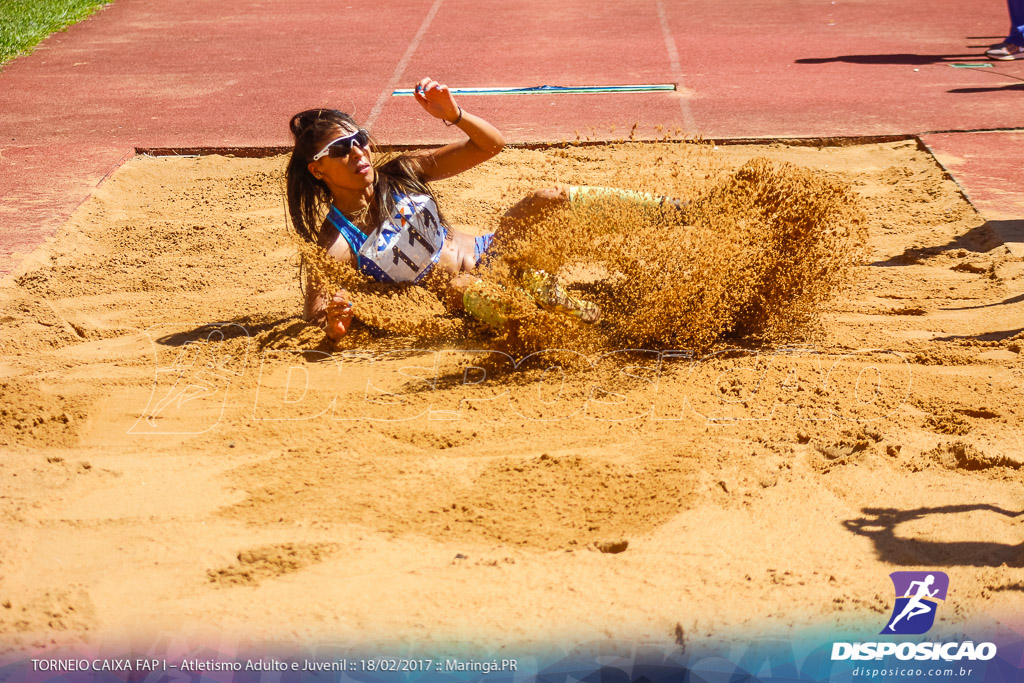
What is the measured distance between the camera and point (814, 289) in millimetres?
3623

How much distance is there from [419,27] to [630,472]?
750 cm

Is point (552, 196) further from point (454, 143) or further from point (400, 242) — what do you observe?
point (400, 242)

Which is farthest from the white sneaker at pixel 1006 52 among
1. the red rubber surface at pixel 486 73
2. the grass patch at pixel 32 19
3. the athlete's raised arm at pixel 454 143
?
the grass patch at pixel 32 19

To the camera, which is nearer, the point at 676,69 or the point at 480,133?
the point at 480,133

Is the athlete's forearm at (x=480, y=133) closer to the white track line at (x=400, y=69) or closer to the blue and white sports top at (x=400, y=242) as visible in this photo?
the blue and white sports top at (x=400, y=242)

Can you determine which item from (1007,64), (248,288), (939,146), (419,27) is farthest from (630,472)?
(419,27)

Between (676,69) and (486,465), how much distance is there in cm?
552

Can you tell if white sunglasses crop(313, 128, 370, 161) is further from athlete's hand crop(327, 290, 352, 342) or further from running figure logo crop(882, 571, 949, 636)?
running figure logo crop(882, 571, 949, 636)

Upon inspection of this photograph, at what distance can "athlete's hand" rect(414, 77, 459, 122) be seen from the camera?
134 inches

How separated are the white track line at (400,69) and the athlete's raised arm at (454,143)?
2.56m

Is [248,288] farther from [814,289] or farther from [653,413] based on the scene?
[814,289]

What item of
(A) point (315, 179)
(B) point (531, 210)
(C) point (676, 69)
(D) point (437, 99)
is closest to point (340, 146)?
(A) point (315, 179)

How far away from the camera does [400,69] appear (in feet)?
25.3

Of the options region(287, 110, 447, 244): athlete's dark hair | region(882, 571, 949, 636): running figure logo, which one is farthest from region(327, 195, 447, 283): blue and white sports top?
region(882, 571, 949, 636): running figure logo
